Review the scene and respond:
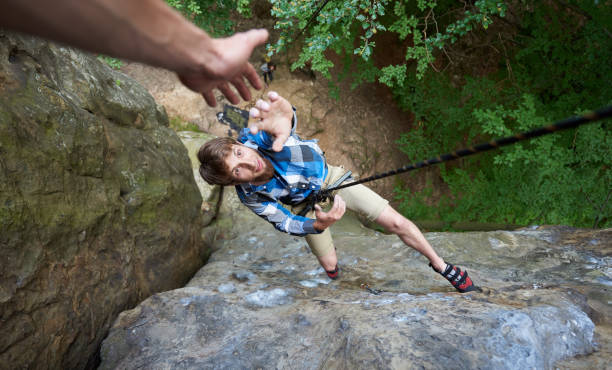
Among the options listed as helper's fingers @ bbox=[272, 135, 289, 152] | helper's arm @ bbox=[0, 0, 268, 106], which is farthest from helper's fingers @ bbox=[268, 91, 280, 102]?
helper's arm @ bbox=[0, 0, 268, 106]

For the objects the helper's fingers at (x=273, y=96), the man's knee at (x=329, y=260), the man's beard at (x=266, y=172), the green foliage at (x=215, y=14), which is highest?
the green foliage at (x=215, y=14)

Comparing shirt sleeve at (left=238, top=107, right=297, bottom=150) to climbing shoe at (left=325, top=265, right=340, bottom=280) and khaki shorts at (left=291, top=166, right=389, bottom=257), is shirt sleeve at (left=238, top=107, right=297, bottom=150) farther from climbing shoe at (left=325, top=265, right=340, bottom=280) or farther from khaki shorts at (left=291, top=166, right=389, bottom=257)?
climbing shoe at (left=325, top=265, right=340, bottom=280)

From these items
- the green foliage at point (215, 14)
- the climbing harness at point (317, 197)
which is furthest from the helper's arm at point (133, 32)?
the green foliage at point (215, 14)

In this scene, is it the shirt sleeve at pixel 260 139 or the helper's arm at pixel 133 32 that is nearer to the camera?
the helper's arm at pixel 133 32

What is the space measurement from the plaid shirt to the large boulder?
53cm

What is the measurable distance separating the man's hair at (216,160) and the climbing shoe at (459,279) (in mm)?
1662

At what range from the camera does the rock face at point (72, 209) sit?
70.7 inches

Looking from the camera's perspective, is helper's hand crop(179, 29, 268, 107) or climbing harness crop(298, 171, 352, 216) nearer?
helper's hand crop(179, 29, 268, 107)

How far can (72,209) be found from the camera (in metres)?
2.11

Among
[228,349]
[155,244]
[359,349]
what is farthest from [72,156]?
[359,349]

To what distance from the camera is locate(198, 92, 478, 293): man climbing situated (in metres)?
2.23

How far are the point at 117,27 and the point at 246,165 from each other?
1555 millimetres

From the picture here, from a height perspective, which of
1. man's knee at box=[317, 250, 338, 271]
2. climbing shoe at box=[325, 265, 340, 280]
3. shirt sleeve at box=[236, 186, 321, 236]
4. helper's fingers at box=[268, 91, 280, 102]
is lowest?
climbing shoe at box=[325, 265, 340, 280]

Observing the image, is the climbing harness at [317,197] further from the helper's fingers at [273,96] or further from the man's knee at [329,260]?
the helper's fingers at [273,96]
